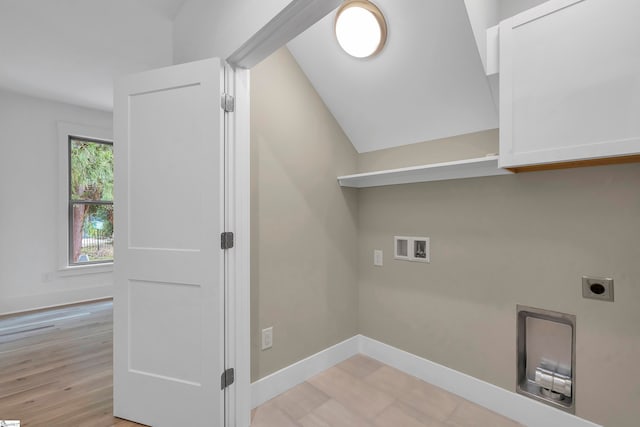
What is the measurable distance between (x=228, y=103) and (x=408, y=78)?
1144 mm

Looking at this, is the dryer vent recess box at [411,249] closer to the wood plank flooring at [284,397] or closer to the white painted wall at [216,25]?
the wood plank flooring at [284,397]

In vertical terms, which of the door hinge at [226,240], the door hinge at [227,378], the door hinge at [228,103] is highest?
the door hinge at [228,103]

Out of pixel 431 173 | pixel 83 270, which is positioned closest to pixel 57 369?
pixel 83 270

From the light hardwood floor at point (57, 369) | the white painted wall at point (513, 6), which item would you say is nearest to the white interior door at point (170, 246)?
the light hardwood floor at point (57, 369)

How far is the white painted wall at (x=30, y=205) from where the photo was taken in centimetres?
348

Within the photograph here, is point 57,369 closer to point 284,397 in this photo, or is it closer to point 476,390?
point 284,397

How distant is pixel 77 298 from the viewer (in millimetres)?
3990

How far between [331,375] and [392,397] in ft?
1.55

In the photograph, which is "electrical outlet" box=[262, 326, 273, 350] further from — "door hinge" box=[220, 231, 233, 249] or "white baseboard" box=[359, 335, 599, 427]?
"white baseboard" box=[359, 335, 599, 427]

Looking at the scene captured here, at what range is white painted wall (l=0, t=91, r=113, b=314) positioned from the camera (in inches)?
137

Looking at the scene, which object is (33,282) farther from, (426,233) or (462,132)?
(462,132)

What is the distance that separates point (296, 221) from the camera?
2.14 meters

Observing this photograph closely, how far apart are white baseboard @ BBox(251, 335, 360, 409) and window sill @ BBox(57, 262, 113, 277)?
3.55m

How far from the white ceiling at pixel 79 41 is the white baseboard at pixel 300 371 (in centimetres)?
252
